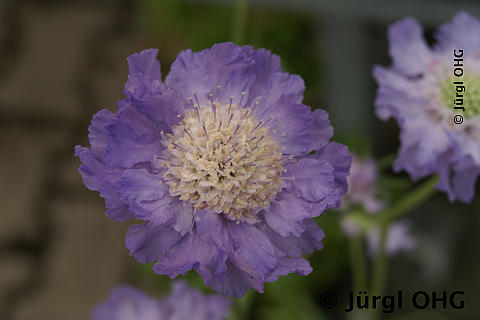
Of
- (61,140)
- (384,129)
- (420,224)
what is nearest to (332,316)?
(420,224)

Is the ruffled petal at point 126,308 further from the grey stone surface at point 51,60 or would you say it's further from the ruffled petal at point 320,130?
the grey stone surface at point 51,60

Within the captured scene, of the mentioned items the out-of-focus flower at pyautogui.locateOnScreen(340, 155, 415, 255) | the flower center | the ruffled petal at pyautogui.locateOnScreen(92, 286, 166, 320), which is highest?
the flower center

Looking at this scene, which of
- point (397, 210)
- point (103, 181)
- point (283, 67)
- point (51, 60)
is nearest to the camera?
point (103, 181)

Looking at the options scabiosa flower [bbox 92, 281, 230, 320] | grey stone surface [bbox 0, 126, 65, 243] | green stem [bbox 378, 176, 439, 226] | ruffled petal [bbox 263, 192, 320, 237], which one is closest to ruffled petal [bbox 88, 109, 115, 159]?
ruffled petal [bbox 263, 192, 320, 237]

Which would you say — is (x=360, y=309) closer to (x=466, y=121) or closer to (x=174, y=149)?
(x=466, y=121)

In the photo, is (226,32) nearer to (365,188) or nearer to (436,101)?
(365,188)

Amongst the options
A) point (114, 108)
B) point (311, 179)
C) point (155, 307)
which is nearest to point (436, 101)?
point (311, 179)

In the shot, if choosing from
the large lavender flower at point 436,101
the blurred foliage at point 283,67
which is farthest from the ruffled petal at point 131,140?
the blurred foliage at point 283,67

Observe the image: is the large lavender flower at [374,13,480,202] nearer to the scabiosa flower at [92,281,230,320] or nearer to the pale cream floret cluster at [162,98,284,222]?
the pale cream floret cluster at [162,98,284,222]
